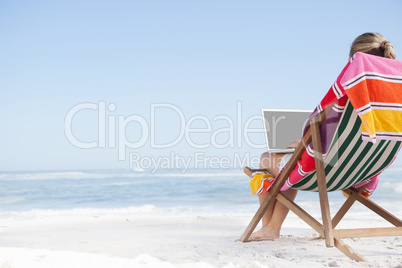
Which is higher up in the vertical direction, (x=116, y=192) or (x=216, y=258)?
(x=216, y=258)

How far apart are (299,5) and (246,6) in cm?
314

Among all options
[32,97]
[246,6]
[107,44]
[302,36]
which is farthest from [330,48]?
[32,97]

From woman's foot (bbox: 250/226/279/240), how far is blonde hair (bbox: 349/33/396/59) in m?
1.43

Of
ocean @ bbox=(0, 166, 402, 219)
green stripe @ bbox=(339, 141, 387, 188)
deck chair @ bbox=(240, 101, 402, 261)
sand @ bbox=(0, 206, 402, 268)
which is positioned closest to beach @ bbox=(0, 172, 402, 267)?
sand @ bbox=(0, 206, 402, 268)

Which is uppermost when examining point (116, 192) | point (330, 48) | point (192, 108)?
point (330, 48)

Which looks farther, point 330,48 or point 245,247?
point 330,48

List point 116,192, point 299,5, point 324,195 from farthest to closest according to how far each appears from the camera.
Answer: point 299,5 < point 116,192 < point 324,195

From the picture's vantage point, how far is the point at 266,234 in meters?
2.77

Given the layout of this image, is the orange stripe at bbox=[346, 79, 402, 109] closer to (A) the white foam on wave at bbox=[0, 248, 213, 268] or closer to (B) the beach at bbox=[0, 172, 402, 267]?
(B) the beach at bbox=[0, 172, 402, 267]

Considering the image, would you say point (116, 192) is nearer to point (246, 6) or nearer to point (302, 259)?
point (302, 259)

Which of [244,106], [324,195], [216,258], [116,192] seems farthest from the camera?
[244,106]

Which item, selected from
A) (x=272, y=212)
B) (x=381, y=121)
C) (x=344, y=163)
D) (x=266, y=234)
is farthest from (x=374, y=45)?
(x=266, y=234)

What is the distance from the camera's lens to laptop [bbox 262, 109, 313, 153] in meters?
2.70

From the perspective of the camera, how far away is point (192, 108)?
2041cm
